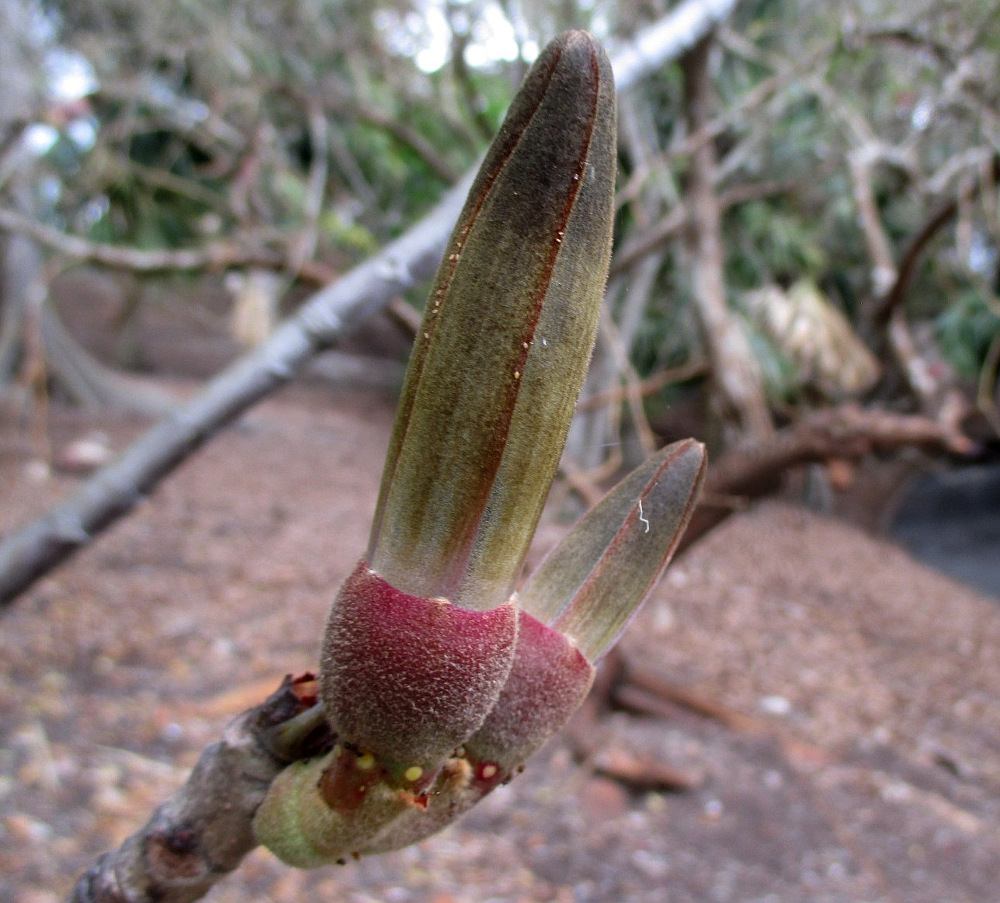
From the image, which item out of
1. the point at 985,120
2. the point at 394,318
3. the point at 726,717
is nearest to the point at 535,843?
the point at 726,717

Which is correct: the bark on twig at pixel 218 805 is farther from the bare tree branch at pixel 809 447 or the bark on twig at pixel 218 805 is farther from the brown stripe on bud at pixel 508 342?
the bare tree branch at pixel 809 447

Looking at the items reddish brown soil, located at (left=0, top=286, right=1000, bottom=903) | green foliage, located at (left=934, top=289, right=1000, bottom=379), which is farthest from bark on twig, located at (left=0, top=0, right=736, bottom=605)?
green foliage, located at (left=934, top=289, right=1000, bottom=379)

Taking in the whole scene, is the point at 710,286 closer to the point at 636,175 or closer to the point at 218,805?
the point at 636,175

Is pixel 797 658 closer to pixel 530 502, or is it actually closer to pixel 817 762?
pixel 817 762

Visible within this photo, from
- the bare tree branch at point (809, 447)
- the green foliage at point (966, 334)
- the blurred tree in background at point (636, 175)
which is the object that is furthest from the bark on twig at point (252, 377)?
the green foliage at point (966, 334)

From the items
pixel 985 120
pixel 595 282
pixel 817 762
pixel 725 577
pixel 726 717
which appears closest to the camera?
pixel 595 282

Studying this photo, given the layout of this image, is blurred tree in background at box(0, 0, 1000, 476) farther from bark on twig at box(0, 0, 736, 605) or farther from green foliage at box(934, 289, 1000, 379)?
bark on twig at box(0, 0, 736, 605)

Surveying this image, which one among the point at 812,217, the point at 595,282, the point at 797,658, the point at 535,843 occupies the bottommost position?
the point at 797,658
